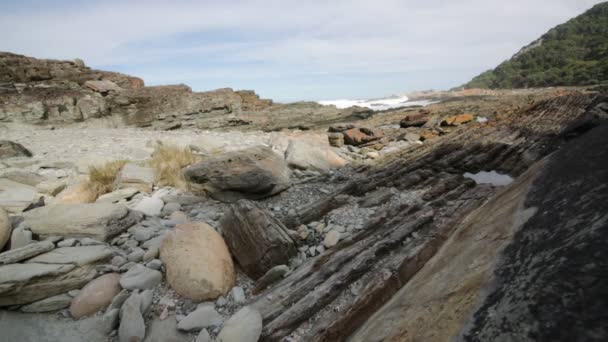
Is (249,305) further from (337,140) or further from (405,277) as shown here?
(337,140)

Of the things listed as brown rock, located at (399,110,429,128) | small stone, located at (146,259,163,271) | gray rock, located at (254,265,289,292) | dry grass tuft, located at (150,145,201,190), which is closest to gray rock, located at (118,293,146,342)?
small stone, located at (146,259,163,271)

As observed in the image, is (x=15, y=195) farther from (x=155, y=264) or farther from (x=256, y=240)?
(x=256, y=240)

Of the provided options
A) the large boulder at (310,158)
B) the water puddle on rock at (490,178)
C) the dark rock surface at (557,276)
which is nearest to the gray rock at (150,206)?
the large boulder at (310,158)

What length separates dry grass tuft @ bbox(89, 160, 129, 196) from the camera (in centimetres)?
455

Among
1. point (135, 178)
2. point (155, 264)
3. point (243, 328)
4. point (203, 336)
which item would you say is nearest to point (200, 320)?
point (203, 336)

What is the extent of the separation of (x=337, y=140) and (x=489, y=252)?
25.6 ft

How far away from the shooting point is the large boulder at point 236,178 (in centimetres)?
434

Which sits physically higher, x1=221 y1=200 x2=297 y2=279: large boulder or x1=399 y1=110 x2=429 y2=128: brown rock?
x1=399 y1=110 x2=429 y2=128: brown rock

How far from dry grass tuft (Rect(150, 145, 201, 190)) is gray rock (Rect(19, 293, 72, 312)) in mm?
2412

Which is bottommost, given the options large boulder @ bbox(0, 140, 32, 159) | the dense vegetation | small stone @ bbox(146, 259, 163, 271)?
small stone @ bbox(146, 259, 163, 271)

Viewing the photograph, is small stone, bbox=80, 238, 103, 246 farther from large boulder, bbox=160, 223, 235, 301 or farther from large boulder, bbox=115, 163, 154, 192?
large boulder, bbox=115, 163, 154, 192

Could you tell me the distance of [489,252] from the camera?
140 cm

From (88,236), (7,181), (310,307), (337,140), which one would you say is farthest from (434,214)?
(7,181)

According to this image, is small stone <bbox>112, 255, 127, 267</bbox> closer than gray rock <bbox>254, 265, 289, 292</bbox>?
No
